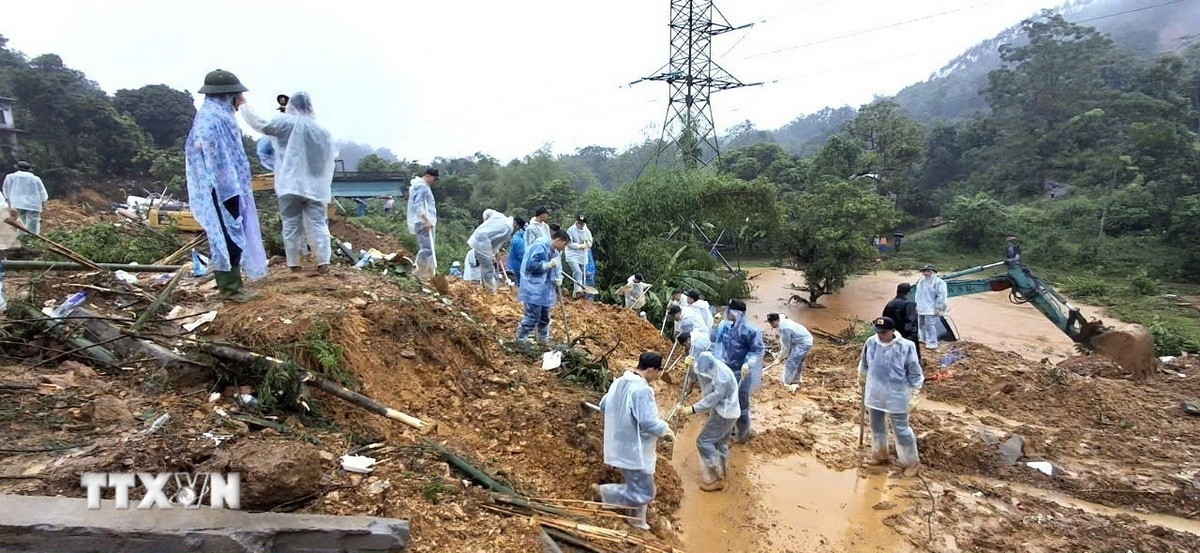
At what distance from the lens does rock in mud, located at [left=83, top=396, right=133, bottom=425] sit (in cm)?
347

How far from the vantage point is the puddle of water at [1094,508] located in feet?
16.7

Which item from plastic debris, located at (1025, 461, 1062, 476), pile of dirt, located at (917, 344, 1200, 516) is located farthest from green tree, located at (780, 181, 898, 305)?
plastic debris, located at (1025, 461, 1062, 476)

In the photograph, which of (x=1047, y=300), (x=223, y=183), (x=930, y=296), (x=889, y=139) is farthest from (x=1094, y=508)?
(x=889, y=139)

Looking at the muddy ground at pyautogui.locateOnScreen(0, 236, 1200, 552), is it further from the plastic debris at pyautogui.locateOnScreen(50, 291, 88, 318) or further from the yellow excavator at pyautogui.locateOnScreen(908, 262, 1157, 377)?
the yellow excavator at pyautogui.locateOnScreen(908, 262, 1157, 377)

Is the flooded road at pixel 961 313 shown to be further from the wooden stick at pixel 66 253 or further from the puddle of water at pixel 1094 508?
the wooden stick at pixel 66 253

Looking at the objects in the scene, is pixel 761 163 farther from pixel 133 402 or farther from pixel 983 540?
pixel 133 402

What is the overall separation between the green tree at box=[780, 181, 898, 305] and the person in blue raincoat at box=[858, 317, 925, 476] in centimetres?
1004

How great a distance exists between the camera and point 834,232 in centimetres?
1556

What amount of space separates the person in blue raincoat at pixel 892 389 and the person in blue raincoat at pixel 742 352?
1084 mm

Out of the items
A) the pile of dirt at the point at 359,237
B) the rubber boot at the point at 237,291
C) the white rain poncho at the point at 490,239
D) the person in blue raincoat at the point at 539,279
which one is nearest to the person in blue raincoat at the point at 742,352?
the person in blue raincoat at the point at 539,279

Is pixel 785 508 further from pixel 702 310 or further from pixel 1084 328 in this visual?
pixel 1084 328

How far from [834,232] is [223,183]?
14.1 metres

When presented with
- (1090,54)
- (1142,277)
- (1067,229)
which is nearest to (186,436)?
(1142,277)

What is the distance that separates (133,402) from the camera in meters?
3.70
